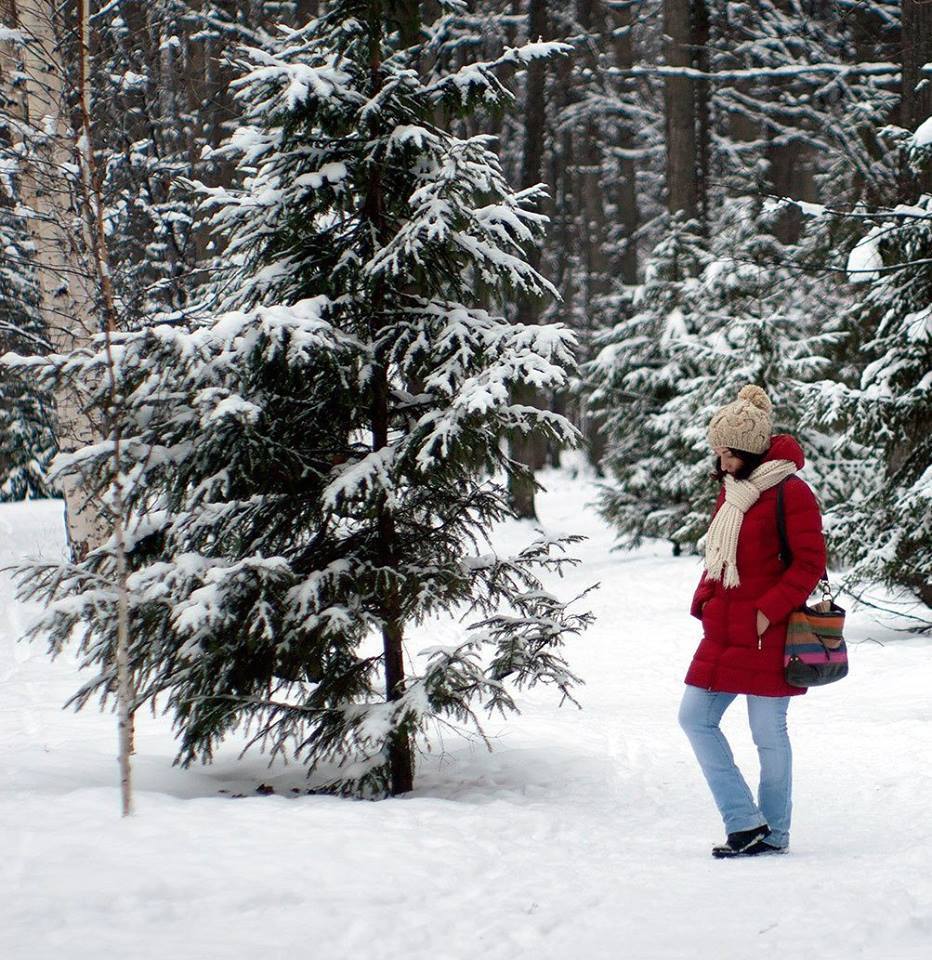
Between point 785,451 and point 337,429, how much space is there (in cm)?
253

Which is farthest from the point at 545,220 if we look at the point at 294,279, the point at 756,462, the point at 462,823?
the point at 462,823

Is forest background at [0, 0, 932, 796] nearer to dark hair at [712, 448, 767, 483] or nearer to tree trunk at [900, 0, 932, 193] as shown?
tree trunk at [900, 0, 932, 193]

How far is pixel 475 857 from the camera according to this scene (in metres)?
4.27

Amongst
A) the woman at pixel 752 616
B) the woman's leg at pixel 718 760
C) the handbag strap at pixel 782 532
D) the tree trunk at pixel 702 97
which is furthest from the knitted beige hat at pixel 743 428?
the tree trunk at pixel 702 97

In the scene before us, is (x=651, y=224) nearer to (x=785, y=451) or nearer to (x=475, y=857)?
(x=785, y=451)

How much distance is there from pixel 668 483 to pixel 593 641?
4630 millimetres

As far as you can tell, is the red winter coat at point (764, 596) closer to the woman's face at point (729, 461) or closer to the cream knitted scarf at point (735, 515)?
the cream knitted scarf at point (735, 515)

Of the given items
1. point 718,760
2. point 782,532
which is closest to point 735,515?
point 782,532

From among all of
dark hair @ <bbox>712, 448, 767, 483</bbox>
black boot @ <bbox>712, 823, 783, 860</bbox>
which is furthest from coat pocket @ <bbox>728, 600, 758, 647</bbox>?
black boot @ <bbox>712, 823, 783, 860</bbox>

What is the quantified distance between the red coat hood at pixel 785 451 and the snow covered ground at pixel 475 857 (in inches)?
67.7

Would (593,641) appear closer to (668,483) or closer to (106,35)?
(668,483)

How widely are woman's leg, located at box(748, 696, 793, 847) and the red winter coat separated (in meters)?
0.09

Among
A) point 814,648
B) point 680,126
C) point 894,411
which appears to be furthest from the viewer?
point 680,126

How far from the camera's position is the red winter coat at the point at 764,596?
4285 millimetres
